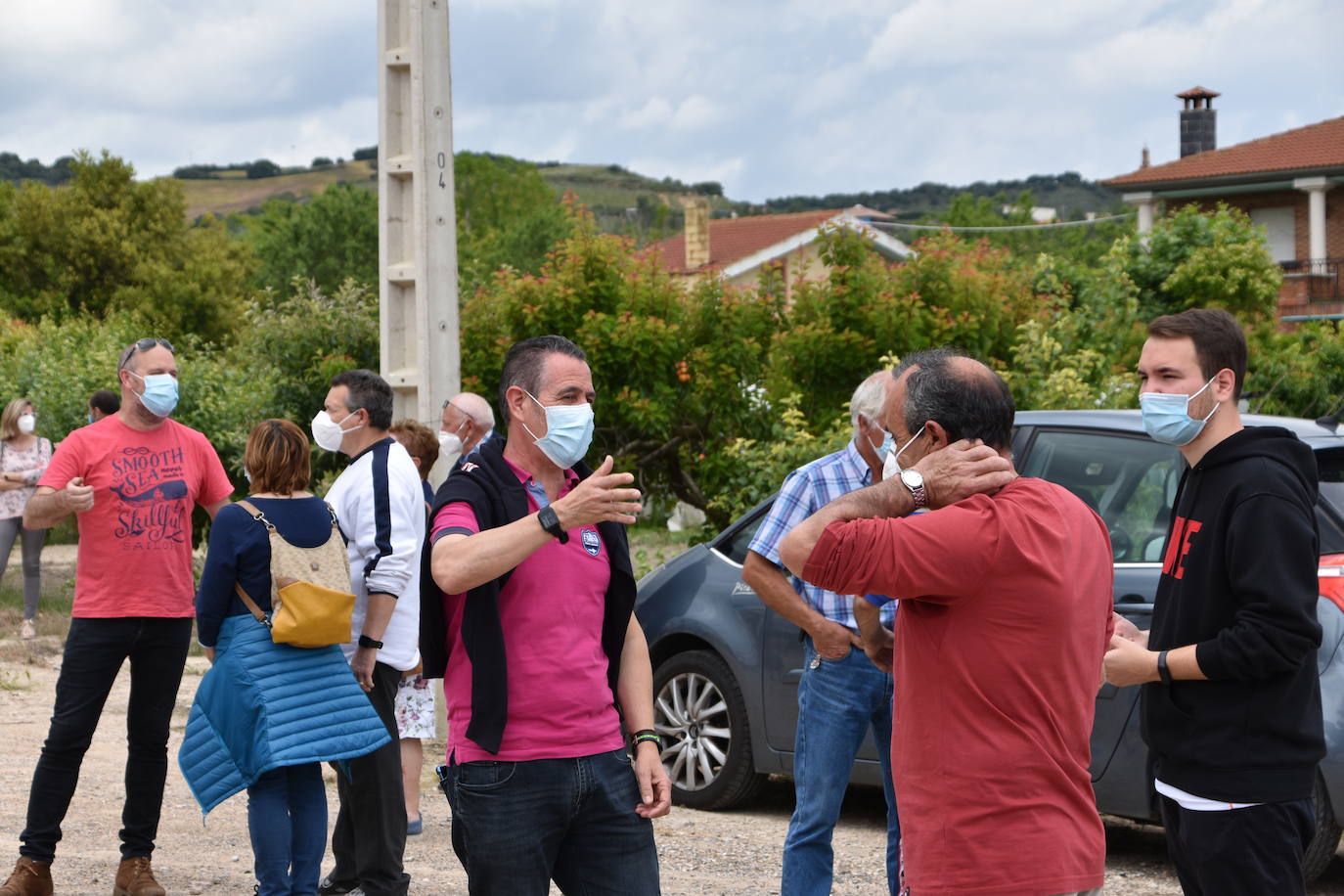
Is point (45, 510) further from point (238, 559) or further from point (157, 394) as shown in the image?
point (238, 559)

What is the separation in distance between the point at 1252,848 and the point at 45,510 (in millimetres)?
4487

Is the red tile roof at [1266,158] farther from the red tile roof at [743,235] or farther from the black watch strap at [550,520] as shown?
the black watch strap at [550,520]

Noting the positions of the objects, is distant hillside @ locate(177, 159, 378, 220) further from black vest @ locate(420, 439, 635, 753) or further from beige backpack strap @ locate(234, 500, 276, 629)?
black vest @ locate(420, 439, 635, 753)

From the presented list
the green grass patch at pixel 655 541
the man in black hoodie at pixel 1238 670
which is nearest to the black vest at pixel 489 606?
the man in black hoodie at pixel 1238 670

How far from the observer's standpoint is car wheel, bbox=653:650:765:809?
7180 mm

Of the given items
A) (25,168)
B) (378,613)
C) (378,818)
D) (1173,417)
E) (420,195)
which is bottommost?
(378,818)

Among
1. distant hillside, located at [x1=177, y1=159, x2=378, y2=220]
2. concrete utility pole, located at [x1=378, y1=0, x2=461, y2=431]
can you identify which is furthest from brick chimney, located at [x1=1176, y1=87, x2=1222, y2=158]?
distant hillside, located at [x1=177, y1=159, x2=378, y2=220]

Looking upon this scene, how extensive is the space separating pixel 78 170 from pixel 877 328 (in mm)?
36457

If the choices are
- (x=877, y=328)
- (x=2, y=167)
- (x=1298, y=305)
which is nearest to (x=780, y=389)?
(x=877, y=328)

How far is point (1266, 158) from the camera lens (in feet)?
129

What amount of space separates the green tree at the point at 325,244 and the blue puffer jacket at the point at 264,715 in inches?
2083

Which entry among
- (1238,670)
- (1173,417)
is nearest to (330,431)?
(1173,417)

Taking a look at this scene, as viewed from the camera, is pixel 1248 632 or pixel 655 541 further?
pixel 655 541

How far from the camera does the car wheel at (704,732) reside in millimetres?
7180
